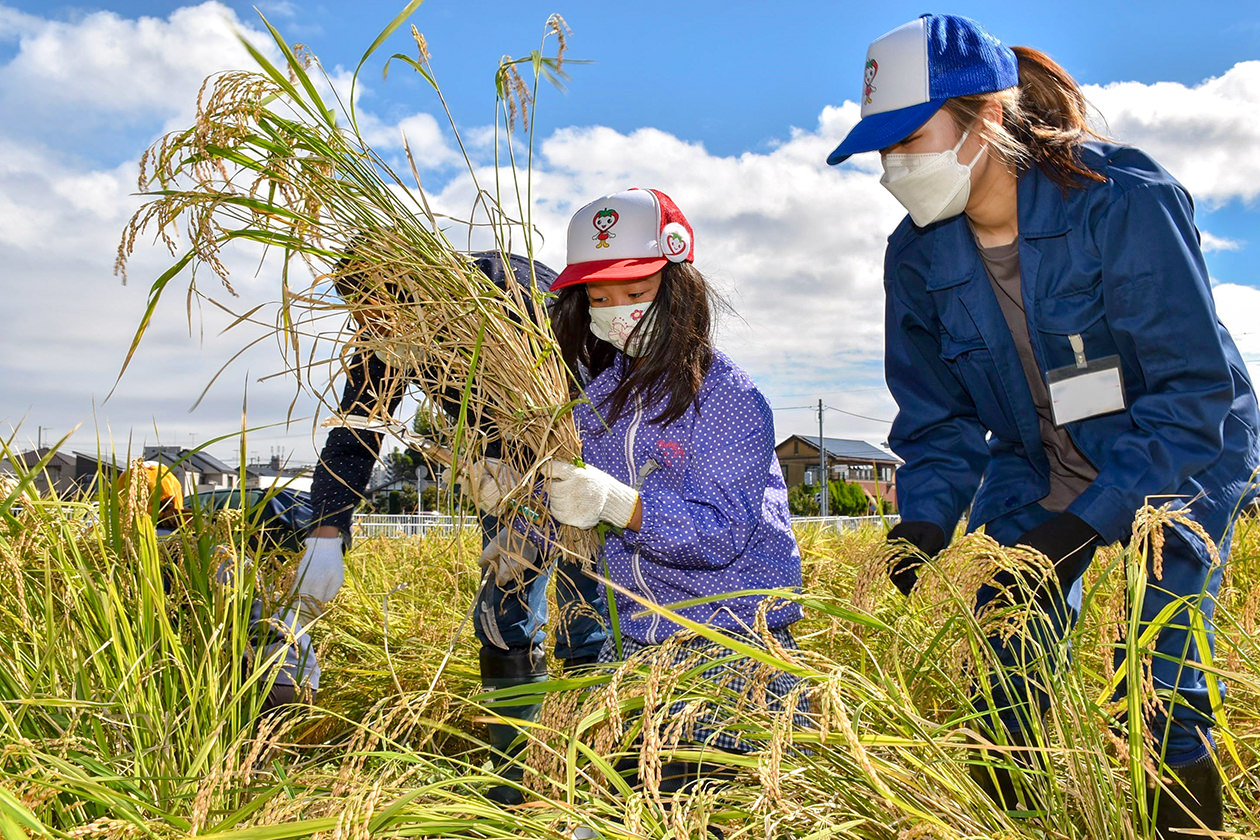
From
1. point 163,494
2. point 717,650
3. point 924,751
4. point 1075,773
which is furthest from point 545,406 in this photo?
point 163,494

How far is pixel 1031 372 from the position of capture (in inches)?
76.5

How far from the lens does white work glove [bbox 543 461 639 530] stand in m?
1.73

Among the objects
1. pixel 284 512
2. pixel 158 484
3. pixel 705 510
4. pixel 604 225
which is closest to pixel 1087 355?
pixel 705 510

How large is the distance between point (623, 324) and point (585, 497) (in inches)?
20.6

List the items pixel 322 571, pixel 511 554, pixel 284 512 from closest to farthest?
pixel 511 554, pixel 322 571, pixel 284 512

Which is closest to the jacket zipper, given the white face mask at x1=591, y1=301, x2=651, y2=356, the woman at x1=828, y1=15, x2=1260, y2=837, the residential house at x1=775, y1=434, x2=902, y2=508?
the white face mask at x1=591, y1=301, x2=651, y2=356

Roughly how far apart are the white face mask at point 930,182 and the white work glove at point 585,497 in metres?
0.82

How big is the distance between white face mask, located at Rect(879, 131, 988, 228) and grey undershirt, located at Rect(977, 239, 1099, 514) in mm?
146

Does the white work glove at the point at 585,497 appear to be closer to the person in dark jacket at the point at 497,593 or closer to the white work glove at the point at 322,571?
the person in dark jacket at the point at 497,593

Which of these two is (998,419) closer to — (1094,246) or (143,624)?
(1094,246)

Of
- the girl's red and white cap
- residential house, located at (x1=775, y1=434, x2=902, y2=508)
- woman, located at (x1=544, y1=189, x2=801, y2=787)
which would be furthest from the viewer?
residential house, located at (x1=775, y1=434, x2=902, y2=508)

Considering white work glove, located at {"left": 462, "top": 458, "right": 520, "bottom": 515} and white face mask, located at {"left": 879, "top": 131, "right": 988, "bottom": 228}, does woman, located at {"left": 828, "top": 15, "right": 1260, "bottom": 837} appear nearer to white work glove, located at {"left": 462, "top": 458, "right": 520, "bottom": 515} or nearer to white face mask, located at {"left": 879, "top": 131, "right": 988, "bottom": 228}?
white face mask, located at {"left": 879, "top": 131, "right": 988, "bottom": 228}

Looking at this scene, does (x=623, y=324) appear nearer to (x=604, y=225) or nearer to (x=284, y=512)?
(x=604, y=225)

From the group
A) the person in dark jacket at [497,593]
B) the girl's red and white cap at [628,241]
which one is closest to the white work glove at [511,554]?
the person in dark jacket at [497,593]
